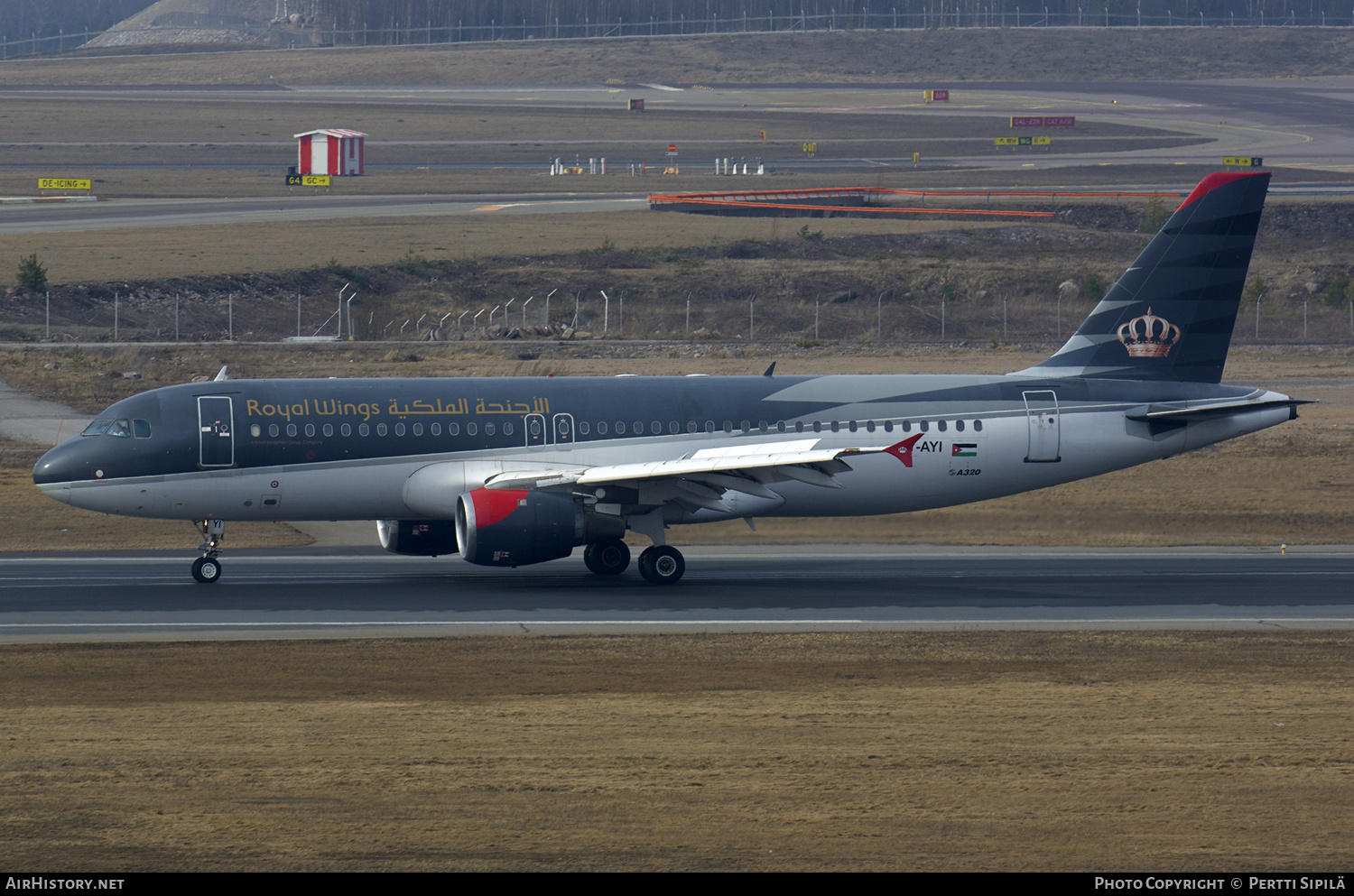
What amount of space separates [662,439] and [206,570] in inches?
423

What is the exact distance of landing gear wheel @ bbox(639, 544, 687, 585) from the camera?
32219mm

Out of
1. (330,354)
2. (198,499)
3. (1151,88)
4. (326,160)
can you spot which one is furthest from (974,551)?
(1151,88)

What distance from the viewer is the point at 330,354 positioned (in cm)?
6494

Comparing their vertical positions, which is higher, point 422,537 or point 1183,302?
point 1183,302

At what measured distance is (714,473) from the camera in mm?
31359

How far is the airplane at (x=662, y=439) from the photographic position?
31422mm

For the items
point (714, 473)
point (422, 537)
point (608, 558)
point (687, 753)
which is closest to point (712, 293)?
point (608, 558)

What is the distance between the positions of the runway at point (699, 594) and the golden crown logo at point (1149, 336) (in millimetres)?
5334

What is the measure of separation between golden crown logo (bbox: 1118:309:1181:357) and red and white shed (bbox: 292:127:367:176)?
10425cm

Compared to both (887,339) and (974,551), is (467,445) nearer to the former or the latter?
(974,551)

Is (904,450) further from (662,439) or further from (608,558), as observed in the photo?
(608,558)

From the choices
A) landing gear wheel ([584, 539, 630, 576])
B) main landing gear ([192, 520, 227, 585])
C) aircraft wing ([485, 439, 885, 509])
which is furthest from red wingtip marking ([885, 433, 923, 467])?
main landing gear ([192, 520, 227, 585])

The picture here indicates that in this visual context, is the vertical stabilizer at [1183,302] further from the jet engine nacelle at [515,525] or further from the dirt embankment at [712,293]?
the dirt embankment at [712,293]

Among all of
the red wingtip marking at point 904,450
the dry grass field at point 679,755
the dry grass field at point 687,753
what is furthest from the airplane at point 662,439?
the dry grass field at point 679,755
